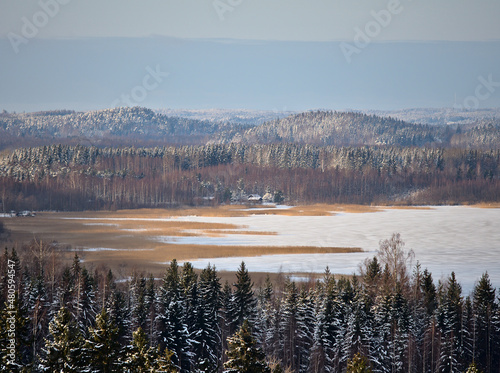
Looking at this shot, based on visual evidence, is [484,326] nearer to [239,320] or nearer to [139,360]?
[239,320]

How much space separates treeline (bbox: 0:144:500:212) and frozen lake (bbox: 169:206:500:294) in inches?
1274

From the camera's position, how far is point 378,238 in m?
71.8

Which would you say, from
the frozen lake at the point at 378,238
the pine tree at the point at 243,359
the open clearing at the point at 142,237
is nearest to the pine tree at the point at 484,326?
the frozen lake at the point at 378,238

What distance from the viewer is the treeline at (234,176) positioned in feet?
416

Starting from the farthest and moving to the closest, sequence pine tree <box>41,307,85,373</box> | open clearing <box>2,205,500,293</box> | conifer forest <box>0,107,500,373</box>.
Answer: open clearing <box>2,205,500,293</box>, conifer forest <box>0,107,500,373</box>, pine tree <box>41,307,85,373</box>

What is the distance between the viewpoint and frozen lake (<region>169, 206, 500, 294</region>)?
2093 inches

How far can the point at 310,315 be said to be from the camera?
114ft

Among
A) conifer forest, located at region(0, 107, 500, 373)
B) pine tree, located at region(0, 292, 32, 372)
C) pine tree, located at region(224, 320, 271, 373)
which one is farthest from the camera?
conifer forest, located at region(0, 107, 500, 373)

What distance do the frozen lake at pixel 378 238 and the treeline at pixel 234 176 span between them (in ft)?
106

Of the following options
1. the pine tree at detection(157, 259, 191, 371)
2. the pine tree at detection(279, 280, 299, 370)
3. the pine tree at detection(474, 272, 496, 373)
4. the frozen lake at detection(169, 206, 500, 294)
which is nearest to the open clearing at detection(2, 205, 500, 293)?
the frozen lake at detection(169, 206, 500, 294)

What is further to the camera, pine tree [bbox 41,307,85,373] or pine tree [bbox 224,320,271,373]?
pine tree [bbox 224,320,271,373]

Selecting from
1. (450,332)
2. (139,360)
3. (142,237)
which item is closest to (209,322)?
(450,332)

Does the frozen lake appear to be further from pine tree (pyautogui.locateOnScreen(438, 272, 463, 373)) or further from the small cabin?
the small cabin

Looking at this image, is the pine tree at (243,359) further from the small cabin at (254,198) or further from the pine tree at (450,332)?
the small cabin at (254,198)
